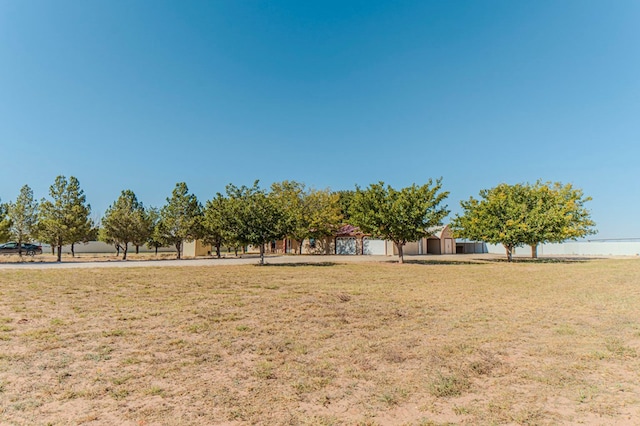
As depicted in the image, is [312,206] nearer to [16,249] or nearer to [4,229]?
[4,229]

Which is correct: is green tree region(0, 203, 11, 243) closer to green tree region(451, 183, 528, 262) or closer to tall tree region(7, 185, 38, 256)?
tall tree region(7, 185, 38, 256)

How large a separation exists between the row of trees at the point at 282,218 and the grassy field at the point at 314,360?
13.4 m

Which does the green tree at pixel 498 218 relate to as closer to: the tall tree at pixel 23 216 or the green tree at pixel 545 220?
the green tree at pixel 545 220

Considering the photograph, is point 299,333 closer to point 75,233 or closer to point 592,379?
point 592,379

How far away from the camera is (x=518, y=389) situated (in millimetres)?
4074

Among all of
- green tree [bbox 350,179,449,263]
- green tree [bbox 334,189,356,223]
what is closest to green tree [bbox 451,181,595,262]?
green tree [bbox 350,179,449,263]

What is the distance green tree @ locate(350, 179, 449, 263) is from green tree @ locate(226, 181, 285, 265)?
225 inches

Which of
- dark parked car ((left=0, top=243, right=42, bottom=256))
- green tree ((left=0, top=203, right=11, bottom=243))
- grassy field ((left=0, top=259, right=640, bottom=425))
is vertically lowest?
grassy field ((left=0, top=259, right=640, bottom=425))

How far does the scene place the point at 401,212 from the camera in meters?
23.1

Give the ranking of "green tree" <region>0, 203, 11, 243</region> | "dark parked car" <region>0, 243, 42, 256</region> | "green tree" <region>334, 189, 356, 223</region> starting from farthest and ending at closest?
1. "green tree" <region>334, 189, 356, 223</region>
2. "dark parked car" <region>0, 243, 42, 256</region>
3. "green tree" <region>0, 203, 11, 243</region>

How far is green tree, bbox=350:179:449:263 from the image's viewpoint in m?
23.2

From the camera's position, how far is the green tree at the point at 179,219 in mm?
32312

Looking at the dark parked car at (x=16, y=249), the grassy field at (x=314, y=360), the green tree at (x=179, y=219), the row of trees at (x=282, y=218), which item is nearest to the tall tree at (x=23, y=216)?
the row of trees at (x=282, y=218)

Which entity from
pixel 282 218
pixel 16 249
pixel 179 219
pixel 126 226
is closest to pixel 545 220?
pixel 282 218
